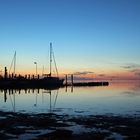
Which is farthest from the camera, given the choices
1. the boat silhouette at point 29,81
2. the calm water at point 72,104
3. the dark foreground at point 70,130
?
the boat silhouette at point 29,81

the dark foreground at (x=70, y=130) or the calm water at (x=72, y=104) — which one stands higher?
the dark foreground at (x=70, y=130)

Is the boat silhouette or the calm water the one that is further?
the boat silhouette

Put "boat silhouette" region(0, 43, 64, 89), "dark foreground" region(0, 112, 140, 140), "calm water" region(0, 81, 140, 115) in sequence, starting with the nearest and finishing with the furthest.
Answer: "dark foreground" region(0, 112, 140, 140) → "calm water" region(0, 81, 140, 115) → "boat silhouette" region(0, 43, 64, 89)

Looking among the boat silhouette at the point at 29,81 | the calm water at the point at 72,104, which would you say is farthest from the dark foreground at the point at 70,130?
→ the boat silhouette at the point at 29,81

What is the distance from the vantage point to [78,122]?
2450 cm

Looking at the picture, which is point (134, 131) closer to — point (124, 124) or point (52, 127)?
point (124, 124)

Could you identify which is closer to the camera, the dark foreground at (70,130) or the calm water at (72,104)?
the dark foreground at (70,130)

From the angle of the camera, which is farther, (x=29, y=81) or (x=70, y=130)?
(x=29, y=81)

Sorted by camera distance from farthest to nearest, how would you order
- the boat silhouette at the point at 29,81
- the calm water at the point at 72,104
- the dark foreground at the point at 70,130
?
the boat silhouette at the point at 29,81, the calm water at the point at 72,104, the dark foreground at the point at 70,130

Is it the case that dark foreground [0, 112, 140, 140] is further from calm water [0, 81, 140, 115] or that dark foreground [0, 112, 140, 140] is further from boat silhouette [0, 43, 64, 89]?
boat silhouette [0, 43, 64, 89]

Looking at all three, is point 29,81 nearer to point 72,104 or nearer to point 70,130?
point 72,104

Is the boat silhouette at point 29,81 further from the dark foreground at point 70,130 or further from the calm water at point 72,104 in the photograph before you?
the dark foreground at point 70,130

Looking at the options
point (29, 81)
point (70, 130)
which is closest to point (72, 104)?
point (70, 130)

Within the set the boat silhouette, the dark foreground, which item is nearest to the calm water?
the dark foreground
